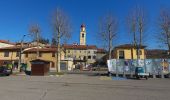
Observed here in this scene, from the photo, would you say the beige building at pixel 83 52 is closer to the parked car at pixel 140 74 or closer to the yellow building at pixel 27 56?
the yellow building at pixel 27 56

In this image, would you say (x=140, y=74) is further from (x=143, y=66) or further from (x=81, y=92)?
(x=81, y=92)

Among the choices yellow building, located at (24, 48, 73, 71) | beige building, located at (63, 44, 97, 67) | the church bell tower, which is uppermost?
the church bell tower

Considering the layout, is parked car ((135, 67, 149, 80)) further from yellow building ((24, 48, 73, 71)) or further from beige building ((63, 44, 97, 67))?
beige building ((63, 44, 97, 67))

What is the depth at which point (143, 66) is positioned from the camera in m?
40.6

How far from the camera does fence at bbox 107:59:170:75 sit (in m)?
40.0

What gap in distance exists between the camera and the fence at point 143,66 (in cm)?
4000

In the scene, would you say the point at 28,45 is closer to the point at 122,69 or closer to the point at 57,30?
the point at 57,30

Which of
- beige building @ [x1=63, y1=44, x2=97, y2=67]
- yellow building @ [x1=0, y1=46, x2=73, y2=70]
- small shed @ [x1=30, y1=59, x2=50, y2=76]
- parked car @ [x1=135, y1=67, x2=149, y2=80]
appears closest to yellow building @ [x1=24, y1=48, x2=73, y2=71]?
yellow building @ [x1=0, y1=46, x2=73, y2=70]

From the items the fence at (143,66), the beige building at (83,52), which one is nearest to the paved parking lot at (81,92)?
the fence at (143,66)

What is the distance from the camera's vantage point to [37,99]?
1320 cm

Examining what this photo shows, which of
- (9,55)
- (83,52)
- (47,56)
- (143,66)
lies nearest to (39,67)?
(143,66)

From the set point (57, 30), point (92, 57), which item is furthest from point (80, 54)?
point (57, 30)

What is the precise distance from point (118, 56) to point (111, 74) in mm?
44676

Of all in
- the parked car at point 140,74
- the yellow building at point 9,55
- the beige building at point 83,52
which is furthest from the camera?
the beige building at point 83,52
